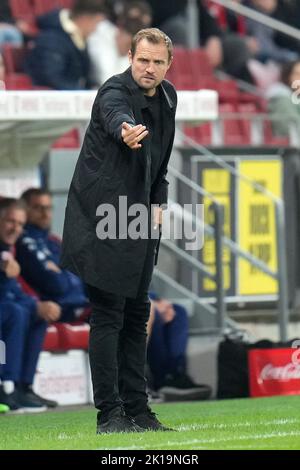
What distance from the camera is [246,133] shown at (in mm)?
15680

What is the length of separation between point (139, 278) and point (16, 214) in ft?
12.7

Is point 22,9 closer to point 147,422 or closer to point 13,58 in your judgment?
point 13,58

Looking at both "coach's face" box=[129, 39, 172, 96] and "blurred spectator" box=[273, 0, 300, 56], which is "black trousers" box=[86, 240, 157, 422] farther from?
"blurred spectator" box=[273, 0, 300, 56]

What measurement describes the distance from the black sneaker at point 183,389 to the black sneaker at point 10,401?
1434 mm

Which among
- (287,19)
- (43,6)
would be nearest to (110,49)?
(43,6)

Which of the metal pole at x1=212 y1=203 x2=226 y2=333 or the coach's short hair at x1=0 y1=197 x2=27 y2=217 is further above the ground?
the coach's short hair at x1=0 y1=197 x2=27 y2=217

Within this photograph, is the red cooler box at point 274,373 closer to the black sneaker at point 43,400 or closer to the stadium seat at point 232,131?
the black sneaker at point 43,400

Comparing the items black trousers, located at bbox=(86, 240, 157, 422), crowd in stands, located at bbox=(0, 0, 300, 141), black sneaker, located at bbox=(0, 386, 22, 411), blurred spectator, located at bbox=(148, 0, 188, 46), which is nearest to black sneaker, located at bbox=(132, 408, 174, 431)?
black trousers, located at bbox=(86, 240, 157, 422)

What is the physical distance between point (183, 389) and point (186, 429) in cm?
414

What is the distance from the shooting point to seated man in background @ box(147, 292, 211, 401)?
1184 cm

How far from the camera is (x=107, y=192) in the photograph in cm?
710

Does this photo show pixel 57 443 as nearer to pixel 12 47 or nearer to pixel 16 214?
pixel 16 214

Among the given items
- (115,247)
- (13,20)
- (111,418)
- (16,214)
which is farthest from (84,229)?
(13,20)

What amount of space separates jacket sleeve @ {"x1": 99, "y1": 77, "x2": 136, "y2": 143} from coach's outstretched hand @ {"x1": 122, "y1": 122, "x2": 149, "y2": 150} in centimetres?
5
